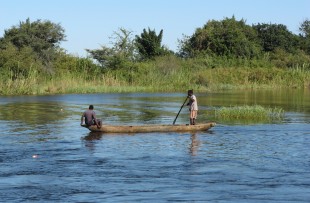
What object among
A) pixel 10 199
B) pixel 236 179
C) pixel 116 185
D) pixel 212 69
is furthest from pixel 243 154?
pixel 212 69

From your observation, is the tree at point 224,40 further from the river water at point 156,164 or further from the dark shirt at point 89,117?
the dark shirt at point 89,117

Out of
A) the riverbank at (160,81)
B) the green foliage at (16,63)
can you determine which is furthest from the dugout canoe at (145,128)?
the green foliage at (16,63)

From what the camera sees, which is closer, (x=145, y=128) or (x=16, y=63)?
(x=145, y=128)

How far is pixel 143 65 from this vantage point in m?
69.4

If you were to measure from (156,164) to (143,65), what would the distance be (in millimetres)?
51702

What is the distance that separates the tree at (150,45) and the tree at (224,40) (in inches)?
209

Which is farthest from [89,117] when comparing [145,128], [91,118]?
[145,128]

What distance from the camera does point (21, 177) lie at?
637 inches

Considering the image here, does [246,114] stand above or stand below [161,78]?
below

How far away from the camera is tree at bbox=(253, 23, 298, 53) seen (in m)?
91.0

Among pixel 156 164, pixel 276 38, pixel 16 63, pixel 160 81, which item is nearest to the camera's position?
pixel 156 164

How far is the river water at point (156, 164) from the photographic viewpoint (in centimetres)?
1439

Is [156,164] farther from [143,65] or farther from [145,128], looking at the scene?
[143,65]

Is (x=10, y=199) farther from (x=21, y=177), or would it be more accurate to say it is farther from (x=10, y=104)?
(x=10, y=104)
